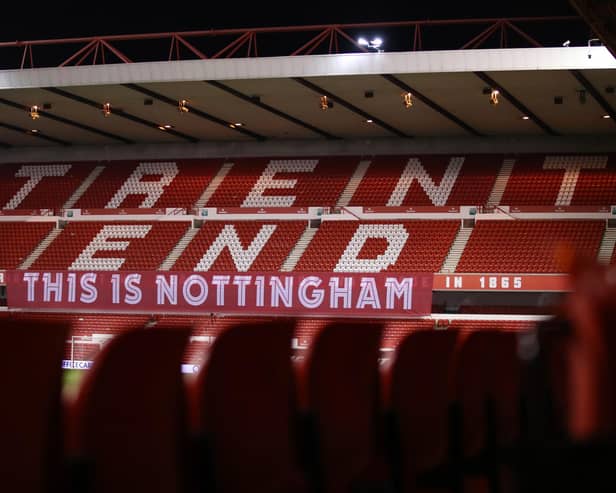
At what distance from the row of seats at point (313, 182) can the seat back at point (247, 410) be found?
20828 mm

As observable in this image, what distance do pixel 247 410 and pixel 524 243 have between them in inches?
779

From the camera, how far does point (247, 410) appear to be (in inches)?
96.6

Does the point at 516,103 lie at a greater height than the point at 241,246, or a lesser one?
greater

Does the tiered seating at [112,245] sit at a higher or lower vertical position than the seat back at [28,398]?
higher

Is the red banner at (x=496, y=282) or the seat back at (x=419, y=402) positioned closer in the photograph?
the seat back at (x=419, y=402)

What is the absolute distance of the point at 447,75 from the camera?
19.1 meters

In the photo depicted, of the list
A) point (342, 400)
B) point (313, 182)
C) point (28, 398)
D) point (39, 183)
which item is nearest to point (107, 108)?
point (313, 182)

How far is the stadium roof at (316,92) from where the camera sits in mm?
18781

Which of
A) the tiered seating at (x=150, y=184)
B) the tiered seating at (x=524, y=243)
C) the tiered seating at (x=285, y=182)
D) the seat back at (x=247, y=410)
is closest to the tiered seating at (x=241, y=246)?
the tiered seating at (x=285, y=182)

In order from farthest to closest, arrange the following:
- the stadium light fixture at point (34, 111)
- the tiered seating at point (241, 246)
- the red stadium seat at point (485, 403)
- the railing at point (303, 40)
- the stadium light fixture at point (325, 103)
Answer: the tiered seating at point (241, 246), the stadium light fixture at point (34, 111), the stadium light fixture at point (325, 103), the railing at point (303, 40), the red stadium seat at point (485, 403)

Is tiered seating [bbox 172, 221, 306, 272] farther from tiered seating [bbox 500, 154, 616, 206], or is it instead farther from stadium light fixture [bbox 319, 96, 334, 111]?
tiered seating [bbox 500, 154, 616, 206]

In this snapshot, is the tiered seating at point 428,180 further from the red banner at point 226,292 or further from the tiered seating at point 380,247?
the red banner at point 226,292

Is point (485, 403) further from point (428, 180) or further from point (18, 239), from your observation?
point (18, 239)

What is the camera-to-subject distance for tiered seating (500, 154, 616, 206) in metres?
22.7
